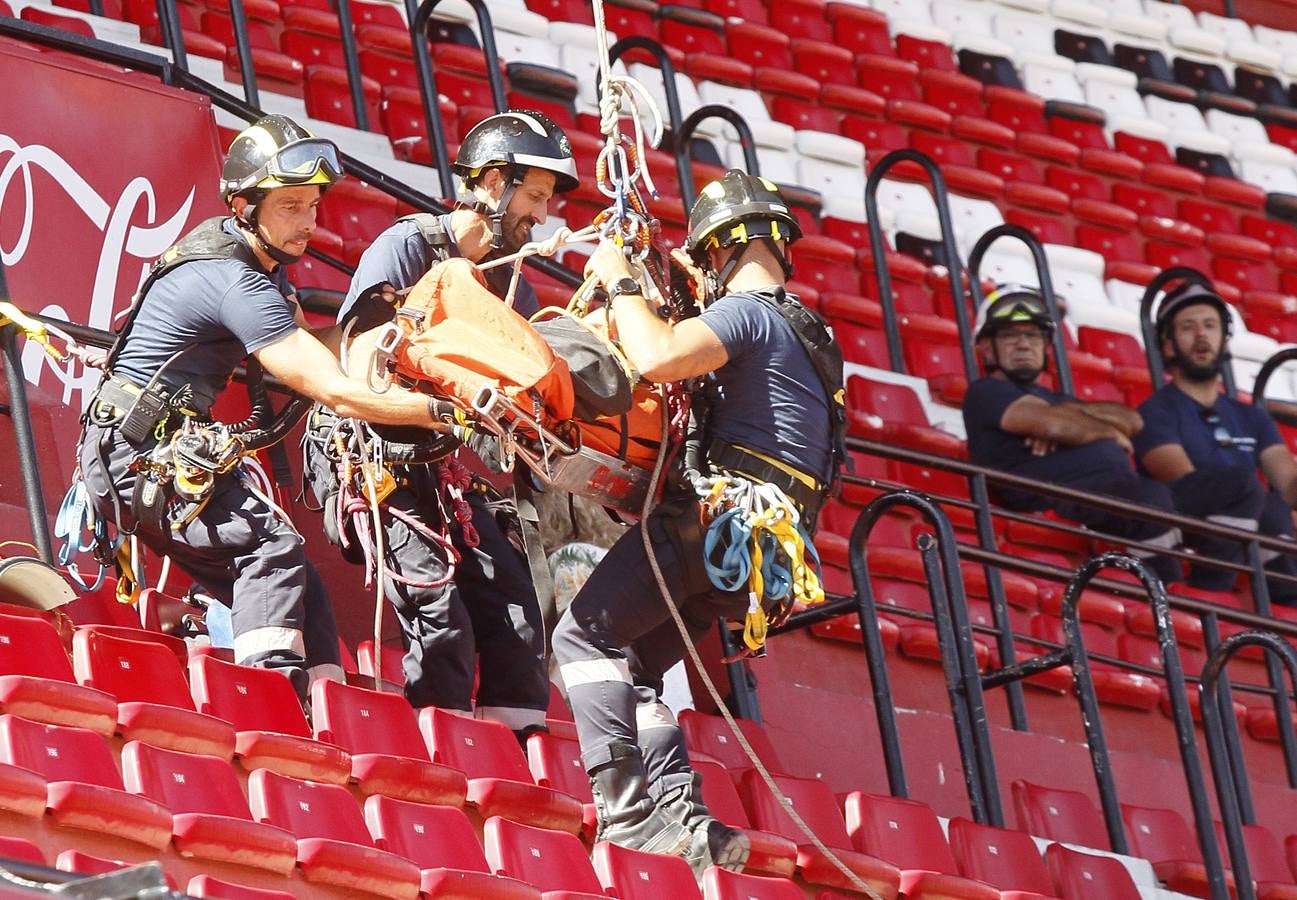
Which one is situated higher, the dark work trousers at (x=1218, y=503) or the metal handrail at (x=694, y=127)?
the metal handrail at (x=694, y=127)

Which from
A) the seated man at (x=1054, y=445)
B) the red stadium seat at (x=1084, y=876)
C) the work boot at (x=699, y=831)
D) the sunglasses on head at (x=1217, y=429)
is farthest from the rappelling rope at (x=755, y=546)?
the sunglasses on head at (x=1217, y=429)

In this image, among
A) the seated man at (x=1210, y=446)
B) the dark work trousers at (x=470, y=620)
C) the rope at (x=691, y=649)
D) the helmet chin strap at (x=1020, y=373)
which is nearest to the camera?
the rope at (x=691, y=649)

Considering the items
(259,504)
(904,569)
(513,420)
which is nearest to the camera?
(513,420)

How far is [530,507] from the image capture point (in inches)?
231

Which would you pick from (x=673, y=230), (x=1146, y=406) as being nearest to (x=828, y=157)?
(x=673, y=230)

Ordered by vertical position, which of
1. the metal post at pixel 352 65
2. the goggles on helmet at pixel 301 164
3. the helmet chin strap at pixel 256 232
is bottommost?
the helmet chin strap at pixel 256 232

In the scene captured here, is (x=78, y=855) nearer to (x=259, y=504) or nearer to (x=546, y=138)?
(x=259, y=504)

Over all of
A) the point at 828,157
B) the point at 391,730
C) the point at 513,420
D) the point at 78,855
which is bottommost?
the point at 78,855

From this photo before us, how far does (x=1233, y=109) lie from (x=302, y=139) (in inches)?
328

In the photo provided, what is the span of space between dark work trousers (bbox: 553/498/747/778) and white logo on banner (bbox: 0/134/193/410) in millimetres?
1874

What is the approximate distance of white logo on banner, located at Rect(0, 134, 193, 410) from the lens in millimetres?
6402

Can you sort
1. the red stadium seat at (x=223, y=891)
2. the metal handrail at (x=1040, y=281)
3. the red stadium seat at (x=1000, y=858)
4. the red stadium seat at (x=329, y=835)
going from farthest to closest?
the metal handrail at (x=1040, y=281) → the red stadium seat at (x=1000, y=858) → the red stadium seat at (x=329, y=835) → the red stadium seat at (x=223, y=891)

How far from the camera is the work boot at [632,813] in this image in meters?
4.94

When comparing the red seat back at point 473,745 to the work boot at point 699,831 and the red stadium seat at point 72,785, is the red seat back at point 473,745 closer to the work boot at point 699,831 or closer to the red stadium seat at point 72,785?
the work boot at point 699,831
